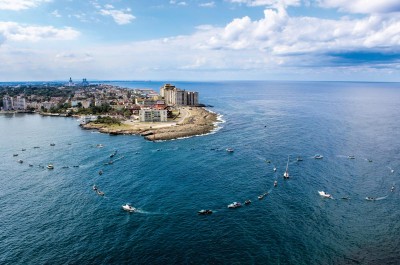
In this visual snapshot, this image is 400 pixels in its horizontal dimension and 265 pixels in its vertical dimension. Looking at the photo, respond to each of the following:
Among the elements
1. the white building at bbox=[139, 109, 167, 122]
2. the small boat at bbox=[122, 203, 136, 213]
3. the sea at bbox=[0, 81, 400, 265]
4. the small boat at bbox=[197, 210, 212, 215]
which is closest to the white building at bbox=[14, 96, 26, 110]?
the white building at bbox=[139, 109, 167, 122]

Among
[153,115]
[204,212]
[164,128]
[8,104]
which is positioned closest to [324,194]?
[204,212]

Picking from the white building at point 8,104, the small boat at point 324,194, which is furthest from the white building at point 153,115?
the white building at point 8,104

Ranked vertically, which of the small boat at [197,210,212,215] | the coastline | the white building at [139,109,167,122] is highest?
the white building at [139,109,167,122]

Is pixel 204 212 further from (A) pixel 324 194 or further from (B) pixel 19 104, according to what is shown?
(B) pixel 19 104

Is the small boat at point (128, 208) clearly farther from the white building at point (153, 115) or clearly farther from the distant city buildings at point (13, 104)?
the distant city buildings at point (13, 104)

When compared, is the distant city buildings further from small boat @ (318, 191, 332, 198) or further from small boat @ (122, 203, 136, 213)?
small boat @ (318, 191, 332, 198)

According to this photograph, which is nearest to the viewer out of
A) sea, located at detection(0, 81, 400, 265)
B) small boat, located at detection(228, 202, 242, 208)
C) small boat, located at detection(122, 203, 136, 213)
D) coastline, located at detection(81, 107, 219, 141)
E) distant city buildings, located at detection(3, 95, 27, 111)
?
sea, located at detection(0, 81, 400, 265)

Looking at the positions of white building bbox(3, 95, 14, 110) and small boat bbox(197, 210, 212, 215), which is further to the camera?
white building bbox(3, 95, 14, 110)

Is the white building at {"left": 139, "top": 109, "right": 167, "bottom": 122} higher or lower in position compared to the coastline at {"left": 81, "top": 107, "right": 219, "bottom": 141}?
higher
